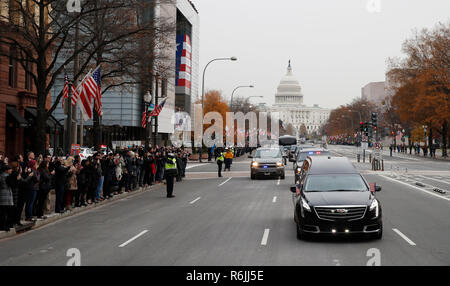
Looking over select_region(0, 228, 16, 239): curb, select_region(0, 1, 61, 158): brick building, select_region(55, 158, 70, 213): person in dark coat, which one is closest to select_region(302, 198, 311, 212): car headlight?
select_region(0, 228, 16, 239): curb

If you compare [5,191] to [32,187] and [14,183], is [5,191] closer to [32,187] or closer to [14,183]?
[14,183]

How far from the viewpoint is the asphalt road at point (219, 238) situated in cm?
953

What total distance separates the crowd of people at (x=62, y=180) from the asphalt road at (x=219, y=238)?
2.47 ft

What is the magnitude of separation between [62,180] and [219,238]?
6.57 meters

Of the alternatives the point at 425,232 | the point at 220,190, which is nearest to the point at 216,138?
the point at 220,190

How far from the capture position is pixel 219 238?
11727 millimetres

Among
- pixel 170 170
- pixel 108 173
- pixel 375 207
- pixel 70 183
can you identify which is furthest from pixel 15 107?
pixel 375 207

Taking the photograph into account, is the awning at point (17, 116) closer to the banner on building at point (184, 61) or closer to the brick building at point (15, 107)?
the brick building at point (15, 107)

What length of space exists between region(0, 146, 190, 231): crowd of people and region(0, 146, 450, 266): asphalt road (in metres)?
0.75

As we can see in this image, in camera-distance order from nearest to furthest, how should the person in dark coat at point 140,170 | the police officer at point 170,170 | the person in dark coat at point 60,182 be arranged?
the person in dark coat at point 60,182 → the police officer at point 170,170 → the person in dark coat at point 140,170

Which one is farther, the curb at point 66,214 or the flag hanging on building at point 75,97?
the flag hanging on building at point 75,97

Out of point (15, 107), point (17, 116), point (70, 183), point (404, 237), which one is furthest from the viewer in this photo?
point (15, 107)

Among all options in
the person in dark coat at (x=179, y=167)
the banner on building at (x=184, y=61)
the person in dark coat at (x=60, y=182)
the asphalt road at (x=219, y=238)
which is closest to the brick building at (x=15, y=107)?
the person in dark coat at (x=179, y=167)

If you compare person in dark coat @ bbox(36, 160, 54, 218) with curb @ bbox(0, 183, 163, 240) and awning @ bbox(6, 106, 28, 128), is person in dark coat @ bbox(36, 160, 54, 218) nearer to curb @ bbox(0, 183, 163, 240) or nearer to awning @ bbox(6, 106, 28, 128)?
curb @ bbox(0, 183, 163, 240)
